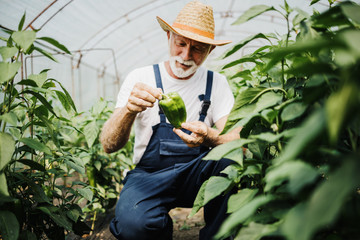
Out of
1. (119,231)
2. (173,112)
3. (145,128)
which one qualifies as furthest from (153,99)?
(119,231)

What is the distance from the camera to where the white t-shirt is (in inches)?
84.9

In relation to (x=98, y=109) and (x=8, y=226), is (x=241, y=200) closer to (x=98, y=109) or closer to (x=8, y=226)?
(x=8, y=226)

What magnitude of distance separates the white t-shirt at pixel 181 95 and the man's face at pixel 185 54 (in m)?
0.12

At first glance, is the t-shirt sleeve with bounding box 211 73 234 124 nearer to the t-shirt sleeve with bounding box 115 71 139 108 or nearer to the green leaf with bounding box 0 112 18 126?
the t-shirt sleeve with bounding box 115 71 139 108

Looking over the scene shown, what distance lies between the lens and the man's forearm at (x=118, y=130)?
1.84m

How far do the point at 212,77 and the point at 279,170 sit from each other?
6.00ft

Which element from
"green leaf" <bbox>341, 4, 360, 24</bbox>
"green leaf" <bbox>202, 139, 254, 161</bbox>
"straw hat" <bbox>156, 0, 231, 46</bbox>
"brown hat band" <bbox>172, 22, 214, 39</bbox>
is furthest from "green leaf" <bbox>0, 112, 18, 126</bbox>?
"brown hat band" <bbox>172, 22, 214, 39</bbox>

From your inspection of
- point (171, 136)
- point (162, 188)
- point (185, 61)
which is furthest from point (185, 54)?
point (162, 188)

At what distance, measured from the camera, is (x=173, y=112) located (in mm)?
1843

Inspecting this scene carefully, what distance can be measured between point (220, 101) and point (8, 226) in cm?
178

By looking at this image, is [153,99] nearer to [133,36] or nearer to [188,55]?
[188,55]

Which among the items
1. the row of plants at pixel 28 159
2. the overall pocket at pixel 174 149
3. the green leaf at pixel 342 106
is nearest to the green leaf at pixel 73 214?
the row of plants at pixel 28 159

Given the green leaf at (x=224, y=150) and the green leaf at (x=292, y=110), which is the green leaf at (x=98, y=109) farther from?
the green leaf at (x=292, y=110)

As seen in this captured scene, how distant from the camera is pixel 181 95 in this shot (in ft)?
7.52
